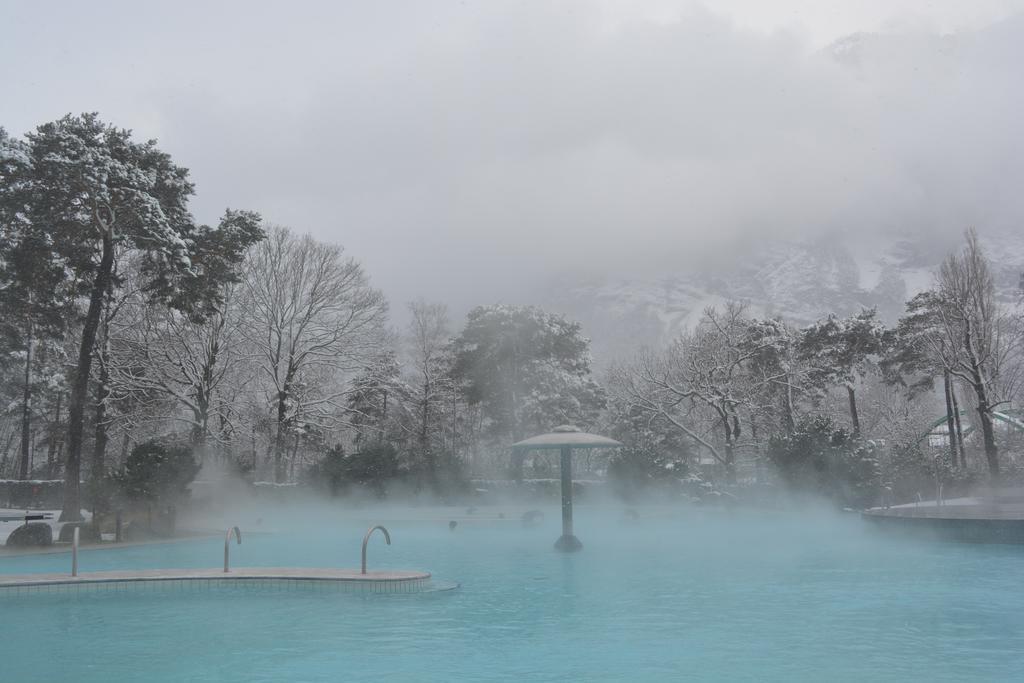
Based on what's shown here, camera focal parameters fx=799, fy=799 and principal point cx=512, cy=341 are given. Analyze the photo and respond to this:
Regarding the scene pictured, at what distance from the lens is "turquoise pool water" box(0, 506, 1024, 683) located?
7.81 meters

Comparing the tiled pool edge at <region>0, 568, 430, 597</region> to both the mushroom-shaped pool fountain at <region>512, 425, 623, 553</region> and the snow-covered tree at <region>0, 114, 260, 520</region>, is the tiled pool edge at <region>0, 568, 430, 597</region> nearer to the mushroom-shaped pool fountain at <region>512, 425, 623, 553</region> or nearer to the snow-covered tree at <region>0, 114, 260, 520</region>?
the mushroom-shaped pool fountain at <region>512, 425, 623, 553</region>

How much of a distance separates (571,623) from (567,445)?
611 cm

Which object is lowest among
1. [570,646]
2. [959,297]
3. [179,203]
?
[570,646]

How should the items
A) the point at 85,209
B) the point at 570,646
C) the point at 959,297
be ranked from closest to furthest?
the point at 570,646 → the point at 85,209 → the point at 959,297

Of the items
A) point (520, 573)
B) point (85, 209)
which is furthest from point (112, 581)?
point (85, 209)

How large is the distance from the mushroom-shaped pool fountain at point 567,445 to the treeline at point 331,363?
Answer: 34.3 feet

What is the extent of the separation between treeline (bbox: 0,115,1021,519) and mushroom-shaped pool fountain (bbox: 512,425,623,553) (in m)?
10.5

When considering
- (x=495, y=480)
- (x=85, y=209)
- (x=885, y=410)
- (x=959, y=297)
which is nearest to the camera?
(x=85, y=209)

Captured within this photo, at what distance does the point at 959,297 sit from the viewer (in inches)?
1012

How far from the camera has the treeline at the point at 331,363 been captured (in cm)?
1994

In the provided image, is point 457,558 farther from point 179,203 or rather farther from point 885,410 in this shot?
point 885,410

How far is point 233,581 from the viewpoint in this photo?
12.0 metres

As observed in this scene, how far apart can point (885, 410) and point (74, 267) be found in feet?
165

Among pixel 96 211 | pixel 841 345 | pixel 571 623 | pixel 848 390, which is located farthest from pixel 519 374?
pixel 571 623
